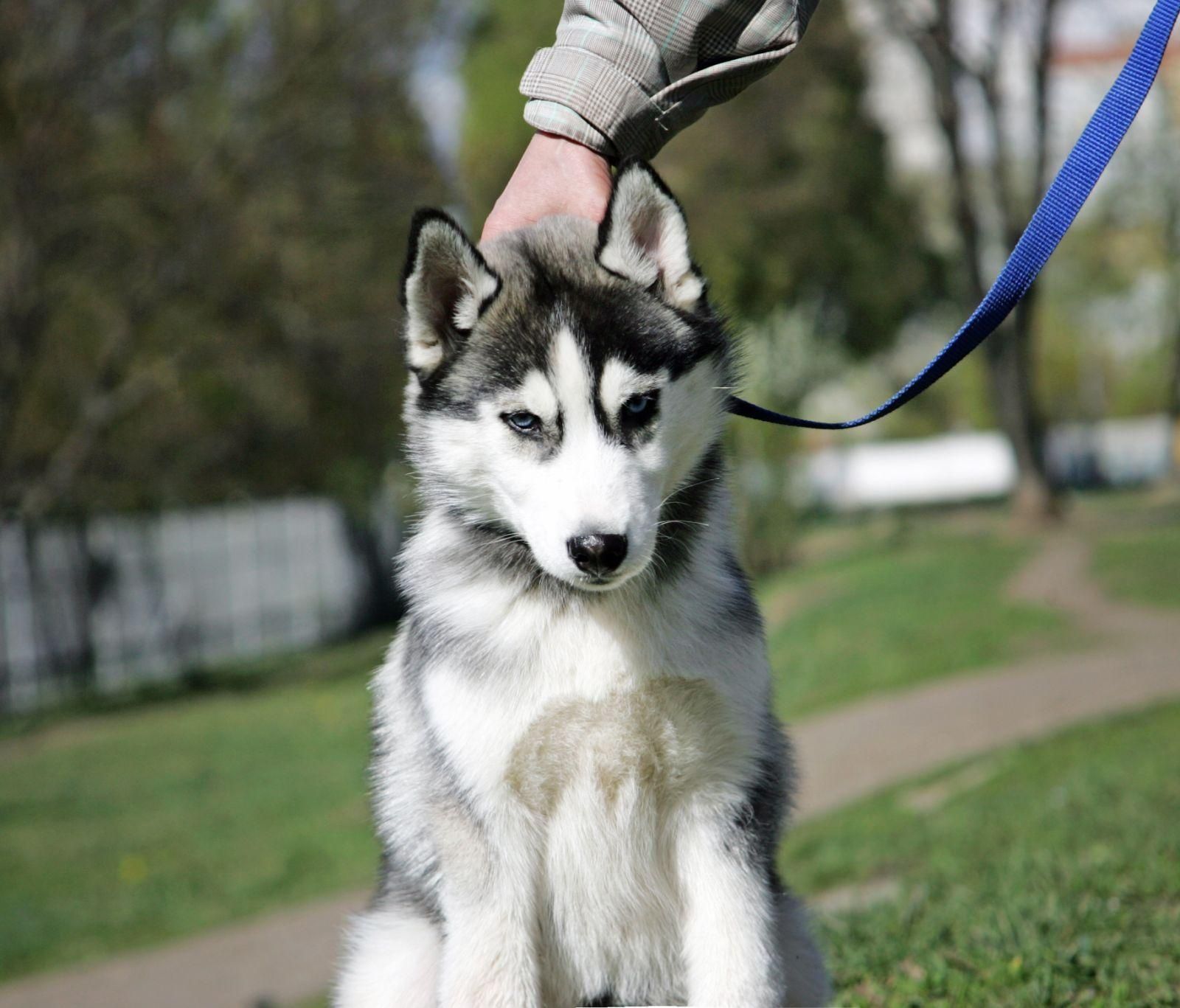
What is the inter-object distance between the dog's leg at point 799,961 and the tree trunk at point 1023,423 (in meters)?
18.6

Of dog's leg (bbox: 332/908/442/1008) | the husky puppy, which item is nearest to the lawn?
dog's leg (bbox: 332/908/442/1008)

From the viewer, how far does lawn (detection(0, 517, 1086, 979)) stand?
943cm

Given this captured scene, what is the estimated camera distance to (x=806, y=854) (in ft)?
25.9

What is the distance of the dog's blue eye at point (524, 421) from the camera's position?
2.90m

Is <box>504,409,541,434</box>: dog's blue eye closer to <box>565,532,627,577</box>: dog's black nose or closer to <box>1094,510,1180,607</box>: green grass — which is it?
<box>565,532,627,577</box>: dog's black nose

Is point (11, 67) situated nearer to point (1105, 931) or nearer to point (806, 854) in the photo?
point (806, 854)

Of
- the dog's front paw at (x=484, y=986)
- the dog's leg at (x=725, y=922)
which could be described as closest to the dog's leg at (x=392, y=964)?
the dog's front paw at (x=484, y=986)

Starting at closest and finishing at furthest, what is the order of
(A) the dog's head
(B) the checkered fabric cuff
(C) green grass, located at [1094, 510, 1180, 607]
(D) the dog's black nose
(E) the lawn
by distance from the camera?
(D) the dog's black nose
(A) the dog's head
(B) the checkered fabric cuff
(E) the lawn
(C) green grass, located at [1094, 510, 1180, 607]

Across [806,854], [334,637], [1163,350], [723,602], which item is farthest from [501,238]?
[1163,350]

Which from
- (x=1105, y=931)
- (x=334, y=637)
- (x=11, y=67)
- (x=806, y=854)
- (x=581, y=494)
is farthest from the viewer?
(x=334, y=637)

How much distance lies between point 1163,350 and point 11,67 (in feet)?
119

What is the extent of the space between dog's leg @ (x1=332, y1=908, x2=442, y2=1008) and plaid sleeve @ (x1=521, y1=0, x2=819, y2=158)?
81.3 inches

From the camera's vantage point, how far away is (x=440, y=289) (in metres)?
3.05

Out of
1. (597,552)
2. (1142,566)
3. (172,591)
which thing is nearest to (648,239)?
(597,552)
